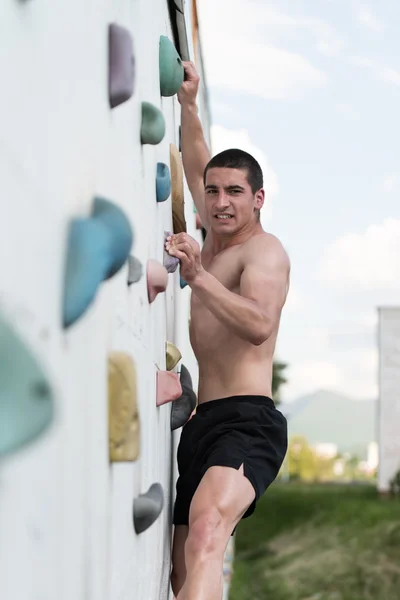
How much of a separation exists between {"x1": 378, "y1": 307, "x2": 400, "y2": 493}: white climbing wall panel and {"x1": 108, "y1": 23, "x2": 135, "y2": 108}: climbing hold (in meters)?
14.2

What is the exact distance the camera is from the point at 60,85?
1.01 meters

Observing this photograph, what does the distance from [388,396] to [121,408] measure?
14.3 m

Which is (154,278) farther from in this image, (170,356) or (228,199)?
(228,199)

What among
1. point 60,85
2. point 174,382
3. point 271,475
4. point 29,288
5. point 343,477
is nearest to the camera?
point 29,288

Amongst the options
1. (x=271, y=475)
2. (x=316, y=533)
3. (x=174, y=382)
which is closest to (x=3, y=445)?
(x=174, y=382)

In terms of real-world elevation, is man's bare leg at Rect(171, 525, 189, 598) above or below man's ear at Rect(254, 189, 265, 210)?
below

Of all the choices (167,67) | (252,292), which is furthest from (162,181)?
(252,292)

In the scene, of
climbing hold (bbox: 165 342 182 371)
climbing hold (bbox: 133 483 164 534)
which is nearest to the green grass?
climbing hold (bbox: 165 342 182 371)

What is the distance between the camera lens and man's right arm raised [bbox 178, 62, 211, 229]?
2832 millimetres

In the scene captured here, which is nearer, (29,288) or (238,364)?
(29,288)

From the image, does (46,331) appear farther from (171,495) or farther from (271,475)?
(171,495)

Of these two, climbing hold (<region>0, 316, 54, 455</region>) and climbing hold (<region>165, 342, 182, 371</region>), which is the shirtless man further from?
climbing hold (<region>0, 316, 54, 455</region>)

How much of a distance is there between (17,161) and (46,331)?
0.58 ft

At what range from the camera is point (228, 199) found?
2609 millimetres
